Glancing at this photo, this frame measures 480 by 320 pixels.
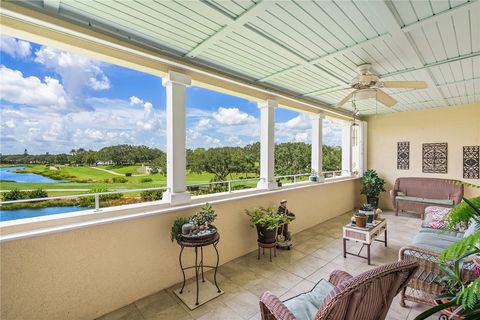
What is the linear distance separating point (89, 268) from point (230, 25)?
2.55 meters

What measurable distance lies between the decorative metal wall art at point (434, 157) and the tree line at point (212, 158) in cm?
197

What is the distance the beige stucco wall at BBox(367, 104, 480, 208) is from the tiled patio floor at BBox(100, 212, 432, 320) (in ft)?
6.87

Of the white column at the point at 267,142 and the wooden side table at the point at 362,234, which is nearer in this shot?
the wooden side table at the point at 362,234

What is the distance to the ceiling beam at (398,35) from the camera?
67.5 inches

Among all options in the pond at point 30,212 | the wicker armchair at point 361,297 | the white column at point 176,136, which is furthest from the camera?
the white column at point 176,136

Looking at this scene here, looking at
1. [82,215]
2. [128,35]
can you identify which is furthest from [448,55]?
[82,215]

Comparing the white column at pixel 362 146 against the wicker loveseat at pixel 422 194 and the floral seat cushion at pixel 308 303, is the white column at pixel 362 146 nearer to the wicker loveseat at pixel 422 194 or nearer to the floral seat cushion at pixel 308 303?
the wicker loveseat at pixel 422 194

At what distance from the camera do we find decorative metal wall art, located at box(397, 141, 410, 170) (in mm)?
5738

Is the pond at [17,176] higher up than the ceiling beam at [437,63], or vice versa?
the ceiling beam at [437,63]

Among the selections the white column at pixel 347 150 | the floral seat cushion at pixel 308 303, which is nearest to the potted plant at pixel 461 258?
the floral seat cushion at pixel 308 303

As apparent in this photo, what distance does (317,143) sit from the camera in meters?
4.80

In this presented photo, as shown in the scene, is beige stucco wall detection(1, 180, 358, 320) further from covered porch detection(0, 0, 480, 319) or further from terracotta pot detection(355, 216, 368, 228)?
terracotta pot detection(355, 216, 368, 228)

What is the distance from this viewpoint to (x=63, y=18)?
72.2 inches

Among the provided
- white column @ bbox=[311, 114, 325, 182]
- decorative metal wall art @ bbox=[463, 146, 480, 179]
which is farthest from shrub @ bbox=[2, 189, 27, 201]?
decorative metal wall art @ bbox=[463, 146, 480, 179]
